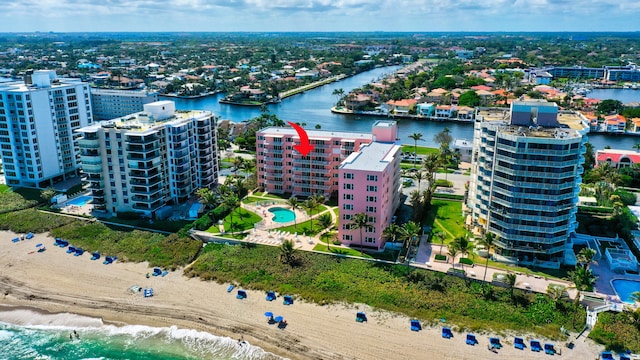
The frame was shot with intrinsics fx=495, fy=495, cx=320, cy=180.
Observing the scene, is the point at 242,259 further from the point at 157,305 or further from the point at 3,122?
the point at 3,122

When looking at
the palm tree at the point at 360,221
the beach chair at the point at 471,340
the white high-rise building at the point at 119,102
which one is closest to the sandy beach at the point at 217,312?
the beach chair at the point at 471,340

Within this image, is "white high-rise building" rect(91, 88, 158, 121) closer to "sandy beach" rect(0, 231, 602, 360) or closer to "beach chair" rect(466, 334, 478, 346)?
"sandy beach" rect(0, 231, 602, 360)

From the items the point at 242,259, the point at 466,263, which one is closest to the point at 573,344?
the point at 466,263

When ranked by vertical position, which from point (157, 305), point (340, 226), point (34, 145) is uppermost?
point (34, 145)

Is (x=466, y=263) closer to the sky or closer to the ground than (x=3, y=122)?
closer to the ground

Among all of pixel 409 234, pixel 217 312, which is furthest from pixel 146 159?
pixel 409 234

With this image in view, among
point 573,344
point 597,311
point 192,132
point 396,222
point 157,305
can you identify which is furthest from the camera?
point 192,132
